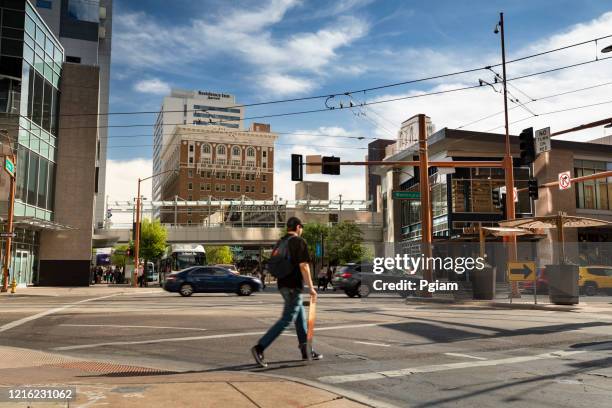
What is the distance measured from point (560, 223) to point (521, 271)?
2.08m

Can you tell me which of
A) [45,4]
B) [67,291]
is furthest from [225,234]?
[45,4]

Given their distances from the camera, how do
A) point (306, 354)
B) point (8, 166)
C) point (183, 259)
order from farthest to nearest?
1. point (183, 259)
2. point (8, 166)
3. point (306, 354)

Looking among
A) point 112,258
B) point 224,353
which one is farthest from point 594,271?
point 112,258

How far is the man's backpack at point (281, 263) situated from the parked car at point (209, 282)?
20.1 meters

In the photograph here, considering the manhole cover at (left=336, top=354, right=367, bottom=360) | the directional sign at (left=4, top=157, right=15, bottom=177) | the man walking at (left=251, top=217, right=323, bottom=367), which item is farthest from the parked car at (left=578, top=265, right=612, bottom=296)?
the directional sign at (left=4, top=157, right=15, bottom=177)

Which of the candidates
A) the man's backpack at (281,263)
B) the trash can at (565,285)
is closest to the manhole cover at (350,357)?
Answer: the man's backpack at (281,263)

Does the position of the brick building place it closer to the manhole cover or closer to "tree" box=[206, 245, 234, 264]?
"tree" box=[206, 245, 234, 264]

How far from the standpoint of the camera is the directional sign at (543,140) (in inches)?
852

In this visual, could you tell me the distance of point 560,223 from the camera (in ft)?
61.5

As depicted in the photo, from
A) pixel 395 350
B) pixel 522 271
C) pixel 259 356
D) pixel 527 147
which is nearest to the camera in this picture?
pixel 259 356

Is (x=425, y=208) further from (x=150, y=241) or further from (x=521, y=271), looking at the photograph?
(x=150, y=241)

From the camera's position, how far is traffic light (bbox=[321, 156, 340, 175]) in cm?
2348

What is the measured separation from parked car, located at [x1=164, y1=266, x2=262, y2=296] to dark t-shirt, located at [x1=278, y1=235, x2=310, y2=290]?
20.1 metres

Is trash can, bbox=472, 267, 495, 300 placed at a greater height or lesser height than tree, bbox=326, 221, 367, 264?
lesser
